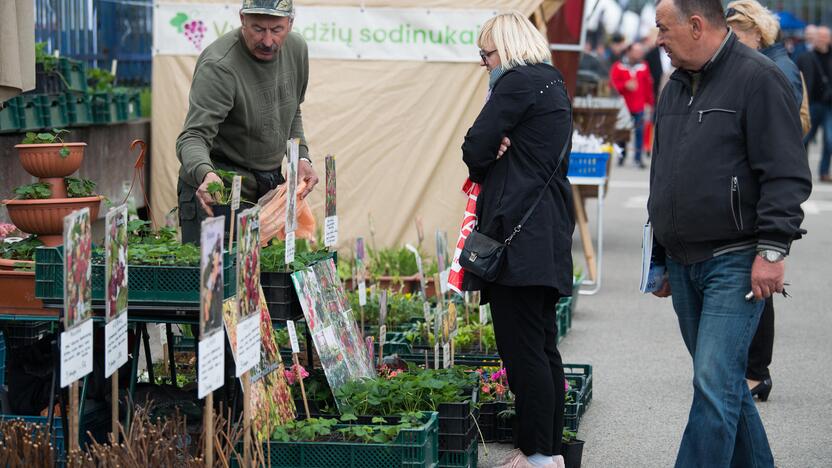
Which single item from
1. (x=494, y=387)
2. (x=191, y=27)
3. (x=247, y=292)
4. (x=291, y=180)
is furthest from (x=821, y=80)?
(x=247, y=292)

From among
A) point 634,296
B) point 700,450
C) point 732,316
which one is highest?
point 732,316

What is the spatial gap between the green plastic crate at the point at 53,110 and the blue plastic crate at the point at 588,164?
12.9 feet

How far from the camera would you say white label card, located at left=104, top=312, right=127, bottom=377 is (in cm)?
385

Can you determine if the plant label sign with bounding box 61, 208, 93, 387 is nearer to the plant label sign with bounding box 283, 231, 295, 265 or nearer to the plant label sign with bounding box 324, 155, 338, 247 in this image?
the plant label sign with bounding box 283, 231, 295, 265

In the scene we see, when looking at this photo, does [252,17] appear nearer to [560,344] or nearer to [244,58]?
[244,58]

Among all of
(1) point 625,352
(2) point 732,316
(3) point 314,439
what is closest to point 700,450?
(2) point 732,316

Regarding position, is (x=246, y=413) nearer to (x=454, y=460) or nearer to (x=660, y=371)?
(x=454, y=460)

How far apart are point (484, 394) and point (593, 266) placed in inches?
175

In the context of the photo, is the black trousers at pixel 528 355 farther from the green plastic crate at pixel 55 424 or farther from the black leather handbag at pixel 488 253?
the green plastic crate at pixel 55 424

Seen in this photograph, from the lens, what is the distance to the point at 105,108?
27.0 feet

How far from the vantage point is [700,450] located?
432 centimetres

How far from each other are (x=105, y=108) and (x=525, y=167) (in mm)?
4380

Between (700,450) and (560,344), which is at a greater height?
(700,450)

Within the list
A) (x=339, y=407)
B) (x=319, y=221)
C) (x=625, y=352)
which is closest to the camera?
(x=339, y=407)
